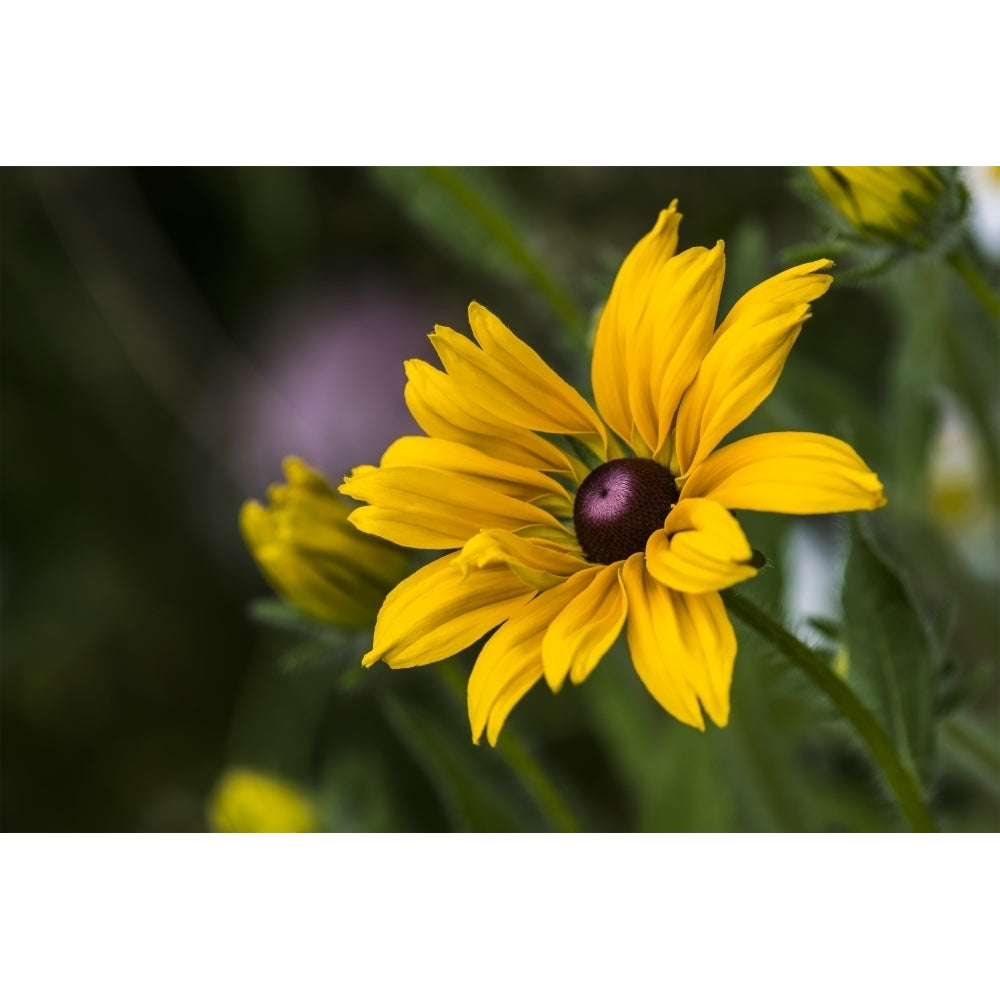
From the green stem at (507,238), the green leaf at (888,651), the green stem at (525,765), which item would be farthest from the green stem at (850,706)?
the green stem at (507,238)

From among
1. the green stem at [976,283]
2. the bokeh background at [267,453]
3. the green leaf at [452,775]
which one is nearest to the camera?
the green stem at [976,283]

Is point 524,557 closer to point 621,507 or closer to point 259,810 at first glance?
point 621,507

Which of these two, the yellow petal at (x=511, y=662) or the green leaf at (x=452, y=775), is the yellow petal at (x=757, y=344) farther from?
the green leaf at (x=452, y=775)

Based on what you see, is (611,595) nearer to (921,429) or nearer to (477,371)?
(477,371)

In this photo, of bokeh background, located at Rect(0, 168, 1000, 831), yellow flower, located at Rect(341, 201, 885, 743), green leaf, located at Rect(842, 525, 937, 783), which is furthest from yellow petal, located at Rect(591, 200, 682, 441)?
bokeh background, located at Rect(0, 168, 1000, 831)

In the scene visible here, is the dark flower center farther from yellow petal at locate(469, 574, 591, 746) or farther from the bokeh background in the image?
the bokeh background
